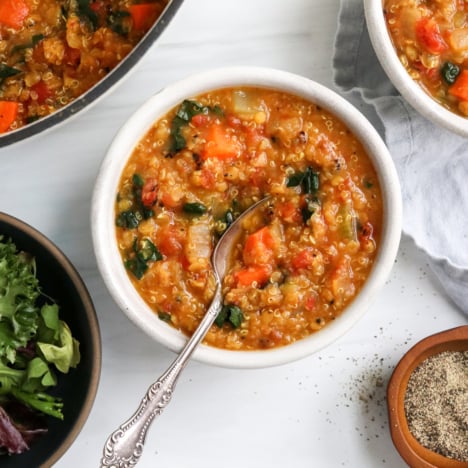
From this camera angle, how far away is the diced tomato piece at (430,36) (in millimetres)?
2949

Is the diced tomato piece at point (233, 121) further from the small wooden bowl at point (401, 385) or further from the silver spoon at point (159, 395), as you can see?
the small wooden bowl at point (401, 385)

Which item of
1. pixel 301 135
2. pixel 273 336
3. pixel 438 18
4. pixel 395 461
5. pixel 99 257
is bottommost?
pixel 395 461

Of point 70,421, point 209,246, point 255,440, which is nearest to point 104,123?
point 209,246

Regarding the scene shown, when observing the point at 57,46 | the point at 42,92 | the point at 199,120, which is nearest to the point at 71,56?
the point at 57,46

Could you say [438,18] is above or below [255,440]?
above

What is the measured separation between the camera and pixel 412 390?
3.36 meters

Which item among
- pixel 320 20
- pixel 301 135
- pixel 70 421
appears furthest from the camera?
pixel 320 20

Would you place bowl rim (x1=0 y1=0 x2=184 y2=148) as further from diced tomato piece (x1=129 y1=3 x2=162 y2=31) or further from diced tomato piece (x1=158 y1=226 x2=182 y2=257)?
diced tomato piece (x1=158 y1=226 x2=182 y2=257)

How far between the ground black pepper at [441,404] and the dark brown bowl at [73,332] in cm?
124

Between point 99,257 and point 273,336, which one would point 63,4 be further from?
point 273,336

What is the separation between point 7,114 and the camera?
3.11 metres

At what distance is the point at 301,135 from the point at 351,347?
93 cm

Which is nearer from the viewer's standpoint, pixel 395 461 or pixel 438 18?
pixel 438 18

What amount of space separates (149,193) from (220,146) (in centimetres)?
28
